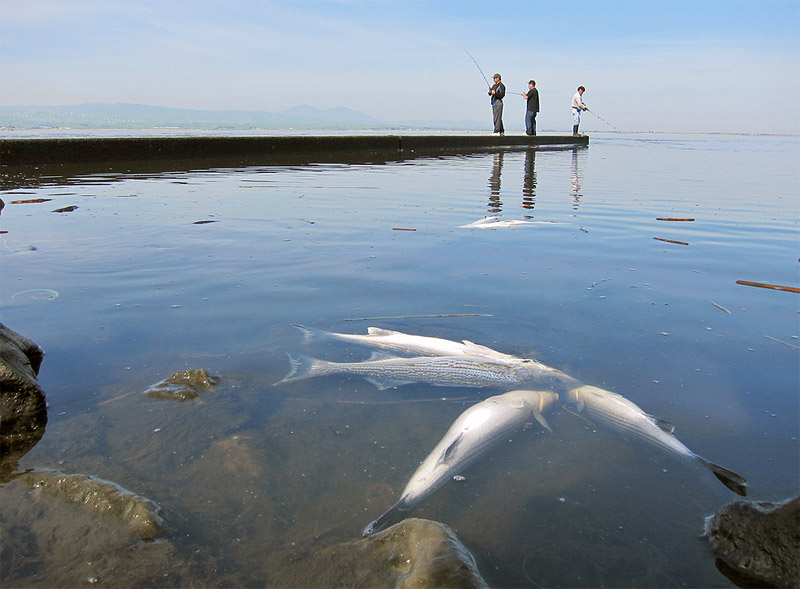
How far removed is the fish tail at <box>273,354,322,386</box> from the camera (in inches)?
119

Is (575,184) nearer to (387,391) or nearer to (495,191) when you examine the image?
(495,191)

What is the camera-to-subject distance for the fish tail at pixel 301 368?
9.89 ft

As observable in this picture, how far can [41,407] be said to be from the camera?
256cm

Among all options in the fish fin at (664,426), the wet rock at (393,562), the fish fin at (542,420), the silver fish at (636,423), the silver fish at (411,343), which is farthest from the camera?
the silver fish at (411,343)

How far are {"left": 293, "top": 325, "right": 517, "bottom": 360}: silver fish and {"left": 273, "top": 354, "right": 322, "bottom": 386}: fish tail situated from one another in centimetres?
34

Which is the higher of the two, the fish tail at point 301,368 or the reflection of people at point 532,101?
the reflection of people at point 532,101

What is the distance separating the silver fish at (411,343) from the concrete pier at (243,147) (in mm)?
13570

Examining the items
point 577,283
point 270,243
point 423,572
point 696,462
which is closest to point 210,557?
point 423,572

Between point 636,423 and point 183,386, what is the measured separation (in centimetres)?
200

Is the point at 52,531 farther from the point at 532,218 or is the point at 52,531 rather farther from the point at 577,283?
the point at 532,218

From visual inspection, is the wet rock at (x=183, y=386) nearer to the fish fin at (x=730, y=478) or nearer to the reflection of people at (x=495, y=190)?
the fish fin at (x=730, y=478)

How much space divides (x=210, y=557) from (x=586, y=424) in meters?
1.58

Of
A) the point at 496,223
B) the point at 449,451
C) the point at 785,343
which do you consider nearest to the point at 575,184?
the point at 496,223

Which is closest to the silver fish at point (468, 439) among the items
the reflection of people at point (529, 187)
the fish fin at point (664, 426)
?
the fish fin at point (664, 426)
